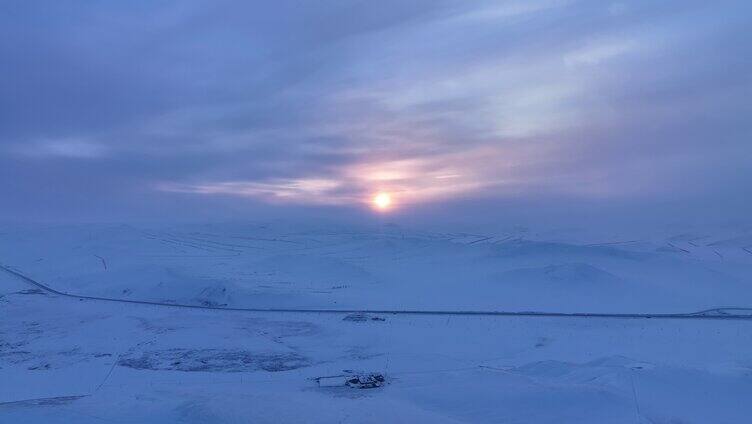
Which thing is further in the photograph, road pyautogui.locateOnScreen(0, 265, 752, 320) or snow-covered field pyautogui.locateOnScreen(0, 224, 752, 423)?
road pyautogui.locateOnScreen(0, 265, 752, 320)

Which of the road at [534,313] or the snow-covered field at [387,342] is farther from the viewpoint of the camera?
the road at [534,313]

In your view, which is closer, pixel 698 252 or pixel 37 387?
pixel 37 387

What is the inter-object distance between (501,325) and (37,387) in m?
22.6

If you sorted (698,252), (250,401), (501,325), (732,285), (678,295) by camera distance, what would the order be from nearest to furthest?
(250,401), (501,325), (678,295), (732,285), (698,252)

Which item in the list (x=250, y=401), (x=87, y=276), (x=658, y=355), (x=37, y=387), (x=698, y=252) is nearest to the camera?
(x=250, y=401)

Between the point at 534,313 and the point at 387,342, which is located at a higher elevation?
the point at 534,313

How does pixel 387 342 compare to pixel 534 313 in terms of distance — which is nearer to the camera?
pixel 387 342

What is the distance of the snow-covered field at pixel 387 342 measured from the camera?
1862cm

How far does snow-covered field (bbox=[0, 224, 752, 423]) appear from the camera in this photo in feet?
61.1

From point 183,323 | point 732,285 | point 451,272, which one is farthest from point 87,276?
point 732,285

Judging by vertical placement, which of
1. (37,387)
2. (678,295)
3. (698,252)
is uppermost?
(698,252)

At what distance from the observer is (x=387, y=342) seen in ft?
96.8

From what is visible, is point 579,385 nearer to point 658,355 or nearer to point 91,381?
point 658,355

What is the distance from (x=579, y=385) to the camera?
19.7 metres
